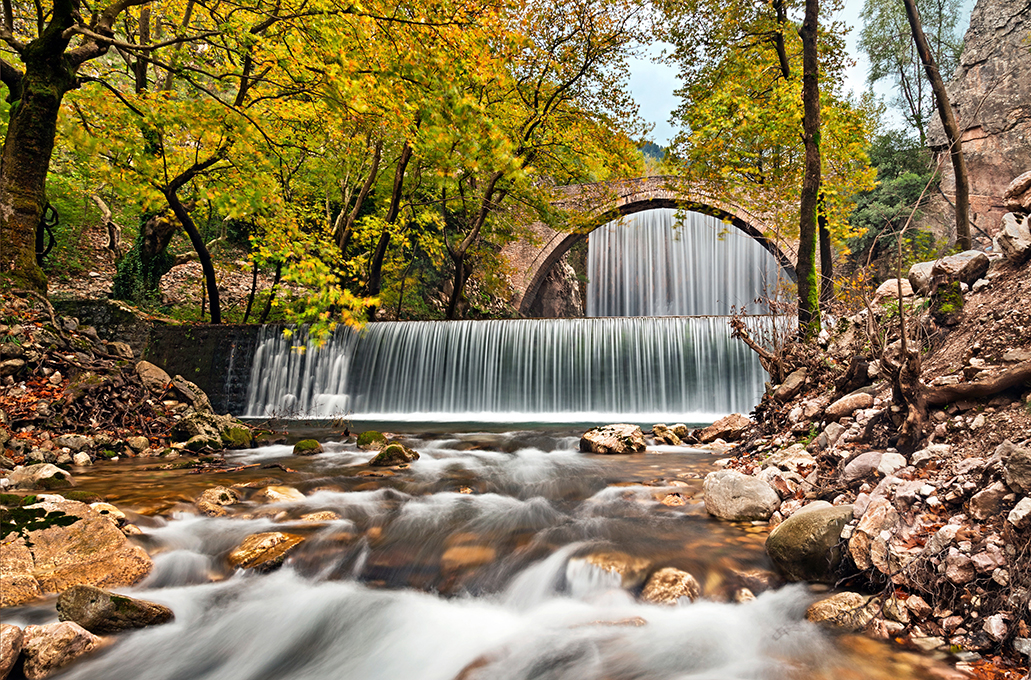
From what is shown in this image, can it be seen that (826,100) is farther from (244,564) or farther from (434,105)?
(244,564)

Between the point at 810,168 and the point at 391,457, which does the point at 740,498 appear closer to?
the point at 391,457

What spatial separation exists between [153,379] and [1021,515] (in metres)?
8.48

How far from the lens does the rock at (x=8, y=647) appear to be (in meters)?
1.92

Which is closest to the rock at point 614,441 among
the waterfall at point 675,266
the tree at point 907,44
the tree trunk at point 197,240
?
the tree trunk at point 197,240

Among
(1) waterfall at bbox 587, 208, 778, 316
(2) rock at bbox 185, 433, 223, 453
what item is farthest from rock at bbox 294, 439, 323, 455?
(1) waterfall at bbox 587, 208, 778, 316

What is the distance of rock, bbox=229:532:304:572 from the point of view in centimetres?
306

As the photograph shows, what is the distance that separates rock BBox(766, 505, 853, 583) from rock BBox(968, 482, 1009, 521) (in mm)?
529

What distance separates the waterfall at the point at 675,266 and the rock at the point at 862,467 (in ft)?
69.5

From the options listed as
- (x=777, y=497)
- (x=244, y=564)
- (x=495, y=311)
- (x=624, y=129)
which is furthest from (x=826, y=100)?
(x=495, y=311)

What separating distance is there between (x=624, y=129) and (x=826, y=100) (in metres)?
4.93

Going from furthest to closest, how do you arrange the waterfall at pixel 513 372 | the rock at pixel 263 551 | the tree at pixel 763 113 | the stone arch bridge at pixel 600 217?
the stone arch bridge at pixel 600 217 → the waterfall at pixel 513 372 → the tree at pixel 763 113 → the rock at pixel 263 551

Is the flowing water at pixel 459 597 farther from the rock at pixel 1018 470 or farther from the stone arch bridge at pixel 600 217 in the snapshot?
the stone arch bridge at pixel 600 217

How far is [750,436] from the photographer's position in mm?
5859

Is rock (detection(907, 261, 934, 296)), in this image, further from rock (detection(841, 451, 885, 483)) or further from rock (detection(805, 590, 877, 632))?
rock (detection(805, 590, 877, 632))
